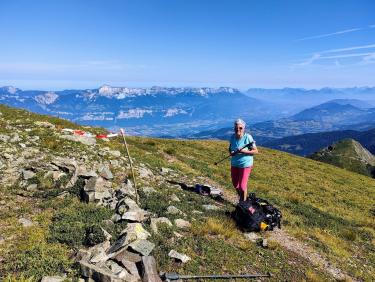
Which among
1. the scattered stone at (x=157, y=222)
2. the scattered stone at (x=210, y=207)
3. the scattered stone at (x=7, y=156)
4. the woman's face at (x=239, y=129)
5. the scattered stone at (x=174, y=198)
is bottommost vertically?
the scattered stone at (x=210, y=207)

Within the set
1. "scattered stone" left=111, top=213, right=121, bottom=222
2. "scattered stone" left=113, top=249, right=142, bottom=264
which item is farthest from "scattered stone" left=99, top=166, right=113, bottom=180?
"scattered stone" left=113, top=249, right=142, bottom=264

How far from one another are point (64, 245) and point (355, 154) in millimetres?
70103

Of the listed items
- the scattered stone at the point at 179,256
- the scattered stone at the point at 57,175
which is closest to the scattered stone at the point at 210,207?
the scattered stone at the point at 179,256

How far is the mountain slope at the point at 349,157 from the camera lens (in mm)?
65250

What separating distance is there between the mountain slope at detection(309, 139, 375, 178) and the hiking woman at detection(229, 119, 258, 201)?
55817 mm

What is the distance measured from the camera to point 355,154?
229 ft

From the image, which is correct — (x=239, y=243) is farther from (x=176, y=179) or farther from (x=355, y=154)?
(x=355, y=154)

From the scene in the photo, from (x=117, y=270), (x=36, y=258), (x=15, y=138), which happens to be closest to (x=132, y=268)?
(x=117, y=270)

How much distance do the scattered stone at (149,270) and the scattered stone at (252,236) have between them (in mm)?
4749

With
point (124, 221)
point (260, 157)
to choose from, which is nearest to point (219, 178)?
point (124, 221)

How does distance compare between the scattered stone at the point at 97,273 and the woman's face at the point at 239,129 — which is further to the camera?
the woman's face at the point at 239,129

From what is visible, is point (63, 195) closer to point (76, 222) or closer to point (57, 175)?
point (57, 175)

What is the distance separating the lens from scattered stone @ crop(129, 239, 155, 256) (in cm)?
946

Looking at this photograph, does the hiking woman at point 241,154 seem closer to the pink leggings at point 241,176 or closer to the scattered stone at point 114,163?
the pink leggings at point 241,176
